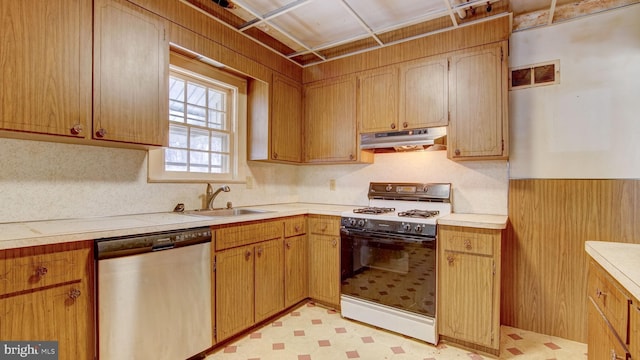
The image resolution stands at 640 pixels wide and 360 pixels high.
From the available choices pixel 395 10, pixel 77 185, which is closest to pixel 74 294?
pixel 77 185

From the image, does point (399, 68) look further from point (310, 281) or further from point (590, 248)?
point (310, 281)

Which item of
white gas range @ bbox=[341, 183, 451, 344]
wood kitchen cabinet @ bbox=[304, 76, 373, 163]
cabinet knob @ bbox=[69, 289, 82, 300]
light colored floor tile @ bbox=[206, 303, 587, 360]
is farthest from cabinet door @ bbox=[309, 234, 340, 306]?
cabinet knob @ bbox=[69, 289, 82, 300]

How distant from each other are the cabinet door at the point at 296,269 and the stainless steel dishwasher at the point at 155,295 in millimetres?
784

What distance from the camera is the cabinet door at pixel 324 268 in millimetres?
2717

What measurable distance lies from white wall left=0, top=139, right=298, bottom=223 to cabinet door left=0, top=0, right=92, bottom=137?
13.5 inches

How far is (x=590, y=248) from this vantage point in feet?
4.68

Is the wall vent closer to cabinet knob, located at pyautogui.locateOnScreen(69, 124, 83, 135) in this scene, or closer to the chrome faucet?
the chrome faucet

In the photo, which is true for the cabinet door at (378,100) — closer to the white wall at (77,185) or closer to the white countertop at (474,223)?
the white countertop at (474,223)

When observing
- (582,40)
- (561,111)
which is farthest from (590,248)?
(582,40)

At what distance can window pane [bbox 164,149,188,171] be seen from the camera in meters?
2.45

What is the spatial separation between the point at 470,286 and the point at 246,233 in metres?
1.64

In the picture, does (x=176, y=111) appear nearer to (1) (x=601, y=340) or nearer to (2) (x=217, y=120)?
(2) (x=217, y=120)

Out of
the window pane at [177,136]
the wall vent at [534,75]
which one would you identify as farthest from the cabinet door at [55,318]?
the wall vent at [534,75]

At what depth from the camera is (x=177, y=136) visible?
2561mm
